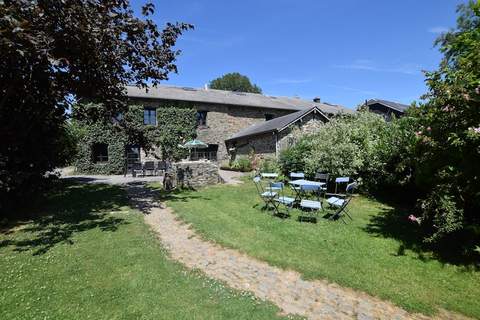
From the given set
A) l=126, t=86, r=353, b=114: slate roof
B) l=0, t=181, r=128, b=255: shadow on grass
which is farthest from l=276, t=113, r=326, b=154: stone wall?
l=0, t=181, r=128, b=255: shadow on grass

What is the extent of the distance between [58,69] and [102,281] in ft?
24.4

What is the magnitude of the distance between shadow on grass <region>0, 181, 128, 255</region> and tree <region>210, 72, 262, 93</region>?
47.0 meters

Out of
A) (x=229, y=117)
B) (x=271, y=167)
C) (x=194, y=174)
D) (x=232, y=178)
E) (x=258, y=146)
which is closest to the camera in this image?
(x=194, y=174)

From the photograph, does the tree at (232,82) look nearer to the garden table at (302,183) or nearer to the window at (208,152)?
the window at (208,152)

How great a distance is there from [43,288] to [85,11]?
23.2ft

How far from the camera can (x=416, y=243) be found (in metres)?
6.16

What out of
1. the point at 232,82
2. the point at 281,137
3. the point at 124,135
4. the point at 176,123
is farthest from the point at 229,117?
the point at 232,82

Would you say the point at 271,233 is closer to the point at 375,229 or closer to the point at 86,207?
the point at 375,229

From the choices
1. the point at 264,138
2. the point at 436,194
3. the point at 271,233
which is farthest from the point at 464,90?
the point at 264,138

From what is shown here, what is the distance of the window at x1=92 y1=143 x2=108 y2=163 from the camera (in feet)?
72.0

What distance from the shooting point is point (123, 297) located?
3.84 meters

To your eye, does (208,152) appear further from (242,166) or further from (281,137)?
(281,137)

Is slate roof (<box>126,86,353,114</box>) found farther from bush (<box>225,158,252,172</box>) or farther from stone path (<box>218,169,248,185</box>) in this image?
stone path (<box>218,169,248,185</box>)

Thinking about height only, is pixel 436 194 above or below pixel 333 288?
above
